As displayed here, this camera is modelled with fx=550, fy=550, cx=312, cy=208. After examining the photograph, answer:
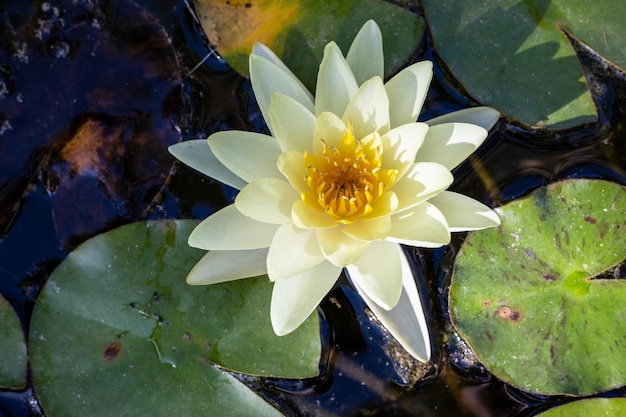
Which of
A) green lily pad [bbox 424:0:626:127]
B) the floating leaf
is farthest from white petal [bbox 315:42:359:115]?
the floating leaf

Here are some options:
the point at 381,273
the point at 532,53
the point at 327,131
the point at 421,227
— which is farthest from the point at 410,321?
the point at 532,53

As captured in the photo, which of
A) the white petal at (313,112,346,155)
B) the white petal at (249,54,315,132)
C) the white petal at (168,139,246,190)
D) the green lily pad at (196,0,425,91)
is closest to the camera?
the white petal at (313,112,346,155)

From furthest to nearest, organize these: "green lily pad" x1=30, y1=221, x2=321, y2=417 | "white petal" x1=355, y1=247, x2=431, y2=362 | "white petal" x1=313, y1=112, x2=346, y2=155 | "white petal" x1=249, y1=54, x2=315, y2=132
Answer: "green lily pad" x1=30, y1=221, x2=321, y2=417 < "white petal" x1=355, y1=247, x2=431, y2=362 < "white petal" x1=249, y1=54, x2=315, y2=132 < "white petal" x1=313, y1=112, x2=346, y2=155

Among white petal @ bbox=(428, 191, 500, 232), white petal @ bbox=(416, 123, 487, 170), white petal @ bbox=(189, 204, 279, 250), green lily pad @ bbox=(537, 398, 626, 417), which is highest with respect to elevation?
white petal @ bbox=(416, 123, 487, 170)

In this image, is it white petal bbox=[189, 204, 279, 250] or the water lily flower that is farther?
white petal bbox=[189, 204, 279, 250]

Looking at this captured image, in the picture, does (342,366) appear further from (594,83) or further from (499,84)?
(594,83)

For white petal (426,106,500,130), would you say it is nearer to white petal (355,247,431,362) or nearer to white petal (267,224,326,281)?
white petal (355,247,431,362)

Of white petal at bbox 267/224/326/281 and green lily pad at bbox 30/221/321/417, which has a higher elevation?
white petal at bbox 267/224/326/281

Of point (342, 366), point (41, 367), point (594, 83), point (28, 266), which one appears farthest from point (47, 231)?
point (594, 83)
